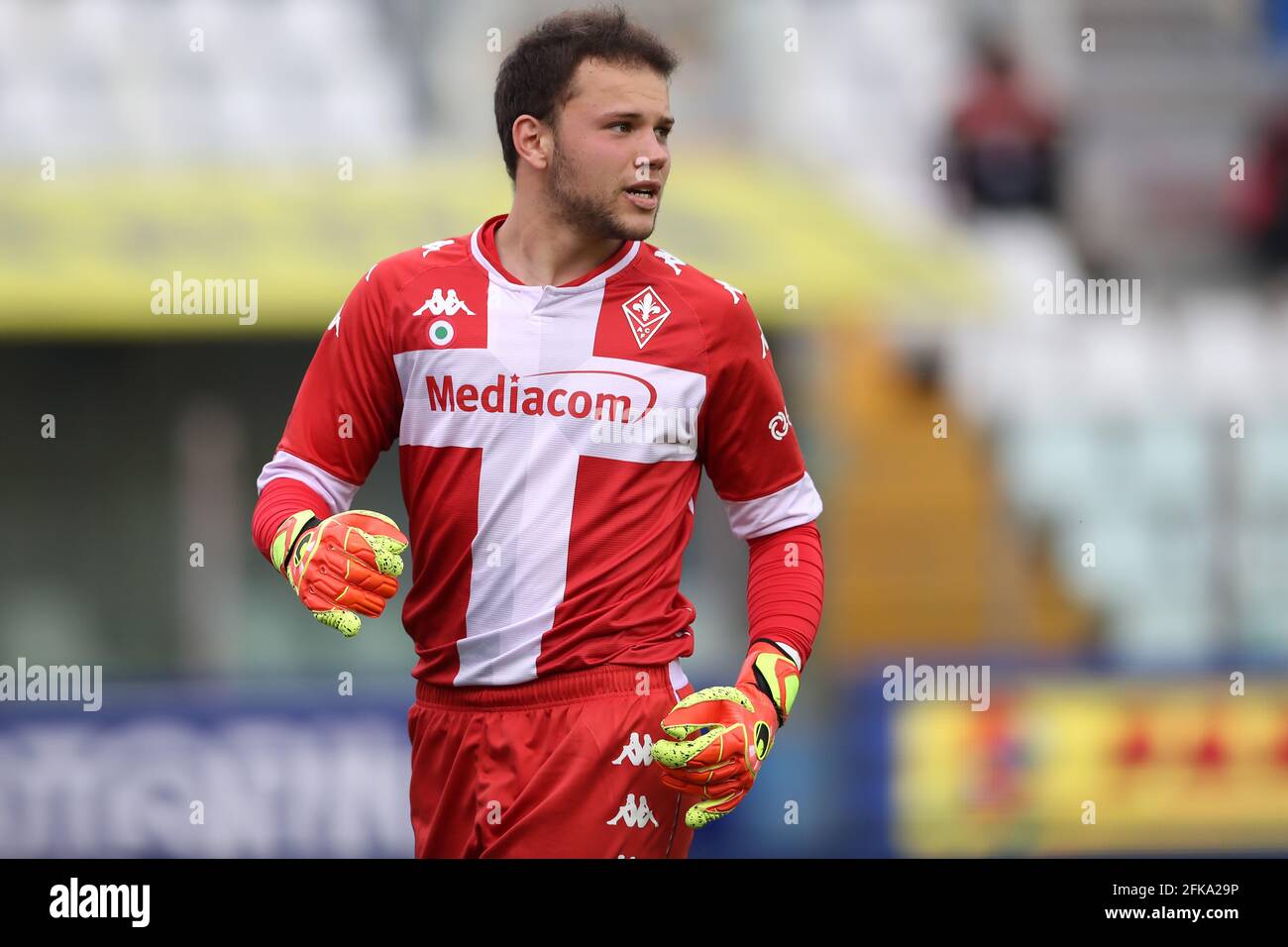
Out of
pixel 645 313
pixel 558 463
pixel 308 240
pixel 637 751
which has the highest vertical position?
pixel 308 240

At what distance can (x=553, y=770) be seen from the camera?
3.17 meters

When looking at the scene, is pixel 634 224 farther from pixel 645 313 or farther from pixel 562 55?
pixel 562 55

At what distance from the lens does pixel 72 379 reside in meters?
9.20

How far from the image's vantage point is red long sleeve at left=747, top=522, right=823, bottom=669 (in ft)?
10.9

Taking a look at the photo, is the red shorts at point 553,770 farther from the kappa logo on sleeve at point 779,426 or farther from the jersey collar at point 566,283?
the jersey collar at point 566,283

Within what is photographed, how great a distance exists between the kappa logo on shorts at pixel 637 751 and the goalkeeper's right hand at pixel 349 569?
0.52 metres

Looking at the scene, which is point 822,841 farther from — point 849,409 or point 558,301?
point 558,301

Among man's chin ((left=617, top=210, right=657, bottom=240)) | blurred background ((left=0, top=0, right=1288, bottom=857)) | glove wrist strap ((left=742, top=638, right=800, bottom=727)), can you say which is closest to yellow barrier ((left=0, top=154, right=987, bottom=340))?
blurred background ((left=0, top=0, right=1288, bottom=857))

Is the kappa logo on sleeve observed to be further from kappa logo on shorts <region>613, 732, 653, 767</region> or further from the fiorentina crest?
kappa logo on shorts <region>613, 732, 653, 767</region>

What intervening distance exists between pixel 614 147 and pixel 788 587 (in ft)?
2.85

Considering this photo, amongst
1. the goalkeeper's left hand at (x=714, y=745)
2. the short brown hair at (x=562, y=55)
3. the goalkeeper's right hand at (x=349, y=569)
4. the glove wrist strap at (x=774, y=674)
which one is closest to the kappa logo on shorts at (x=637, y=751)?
the goalkeeper's left hand at (x=714, y=745)

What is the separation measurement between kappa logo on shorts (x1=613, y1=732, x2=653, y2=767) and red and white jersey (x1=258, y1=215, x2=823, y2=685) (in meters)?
0.14

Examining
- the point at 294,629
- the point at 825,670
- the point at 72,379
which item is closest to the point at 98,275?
the point at 72,379

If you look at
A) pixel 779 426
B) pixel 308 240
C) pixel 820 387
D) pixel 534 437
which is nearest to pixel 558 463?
pixel 534 437
